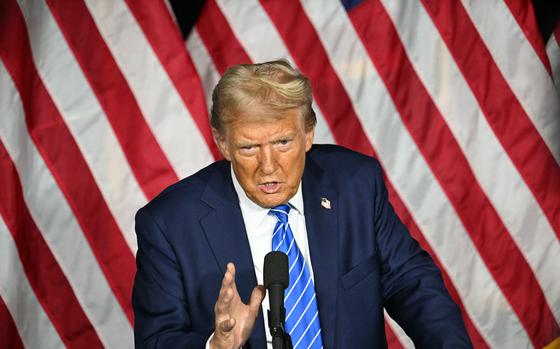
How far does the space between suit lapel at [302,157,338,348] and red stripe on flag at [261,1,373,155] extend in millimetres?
1350

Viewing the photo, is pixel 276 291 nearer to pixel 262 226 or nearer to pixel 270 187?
pixel 270 187

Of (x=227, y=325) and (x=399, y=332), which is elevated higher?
(x=227, y=325)

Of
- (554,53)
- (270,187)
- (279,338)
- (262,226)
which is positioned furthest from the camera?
(554,53)

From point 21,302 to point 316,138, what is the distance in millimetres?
1377

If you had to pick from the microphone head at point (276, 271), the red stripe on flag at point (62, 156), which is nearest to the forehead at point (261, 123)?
the microphone head at point (276, 271)

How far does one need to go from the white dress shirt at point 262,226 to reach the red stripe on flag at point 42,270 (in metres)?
1.46

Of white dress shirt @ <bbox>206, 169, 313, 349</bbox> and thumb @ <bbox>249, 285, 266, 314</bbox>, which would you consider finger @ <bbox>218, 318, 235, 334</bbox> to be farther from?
white dress shirt @ <bbox>206, 169, 313, 349</bbox>

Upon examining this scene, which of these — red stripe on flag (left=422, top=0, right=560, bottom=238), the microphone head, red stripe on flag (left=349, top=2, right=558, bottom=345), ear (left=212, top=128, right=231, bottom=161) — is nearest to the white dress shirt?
ear (left=212, top=128, right=231, bottom=161)

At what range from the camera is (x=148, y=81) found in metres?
3.60

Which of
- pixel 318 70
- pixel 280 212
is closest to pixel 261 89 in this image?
pixel 280 212

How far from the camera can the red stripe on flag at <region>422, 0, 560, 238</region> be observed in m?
3.78

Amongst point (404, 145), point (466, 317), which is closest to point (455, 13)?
point (404, 145)

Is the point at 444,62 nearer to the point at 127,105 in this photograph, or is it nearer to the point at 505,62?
the point at 505,62

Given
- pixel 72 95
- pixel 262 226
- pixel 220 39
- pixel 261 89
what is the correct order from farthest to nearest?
pixel 220 39, pixel 72 95, pixel 262 226, pixel 261 89
